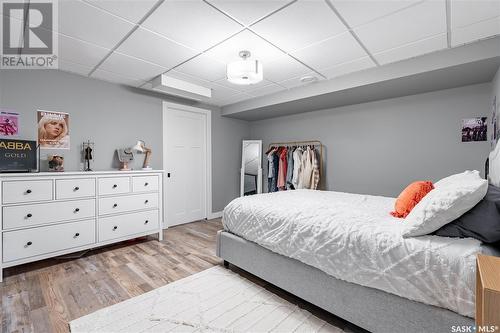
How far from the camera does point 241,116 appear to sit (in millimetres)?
4816

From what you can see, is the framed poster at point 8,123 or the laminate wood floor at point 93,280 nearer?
the laminate wood floor at point 93,280

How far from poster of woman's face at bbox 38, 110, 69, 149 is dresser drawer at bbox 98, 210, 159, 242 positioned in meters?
1.14

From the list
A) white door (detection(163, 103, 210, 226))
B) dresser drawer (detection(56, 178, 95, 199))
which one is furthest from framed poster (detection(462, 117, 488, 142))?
dresser drawer (detection(56, 178, 95, 199))

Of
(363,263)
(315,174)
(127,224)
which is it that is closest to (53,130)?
(127,224)

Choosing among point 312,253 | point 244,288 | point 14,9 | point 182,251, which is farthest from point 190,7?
point 182,251

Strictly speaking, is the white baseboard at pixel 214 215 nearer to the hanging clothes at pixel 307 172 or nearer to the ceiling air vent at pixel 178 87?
the hanging clothes at pixel 307 172

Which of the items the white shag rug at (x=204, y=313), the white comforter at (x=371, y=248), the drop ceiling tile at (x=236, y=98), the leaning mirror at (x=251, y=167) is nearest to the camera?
the white comforter at (x=371, y=248)

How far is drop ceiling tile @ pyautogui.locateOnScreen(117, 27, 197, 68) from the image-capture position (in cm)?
210

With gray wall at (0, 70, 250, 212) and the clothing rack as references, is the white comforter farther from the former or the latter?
gray wall at (0, 70, 250, 212)

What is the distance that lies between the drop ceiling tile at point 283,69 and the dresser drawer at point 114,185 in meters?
2.33

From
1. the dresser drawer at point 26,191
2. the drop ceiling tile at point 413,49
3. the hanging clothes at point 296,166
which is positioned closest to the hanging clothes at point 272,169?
the hanging clothes at point 296,166

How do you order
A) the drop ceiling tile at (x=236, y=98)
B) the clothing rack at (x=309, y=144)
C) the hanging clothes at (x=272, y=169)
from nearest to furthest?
the drop ceiling tile at (x=236, y=98)
the clothing rack at (x=309, y=144)
the hanging clothes at (x=272, y=169)

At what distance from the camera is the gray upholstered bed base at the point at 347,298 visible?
1.18 m

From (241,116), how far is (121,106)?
2.27 m
